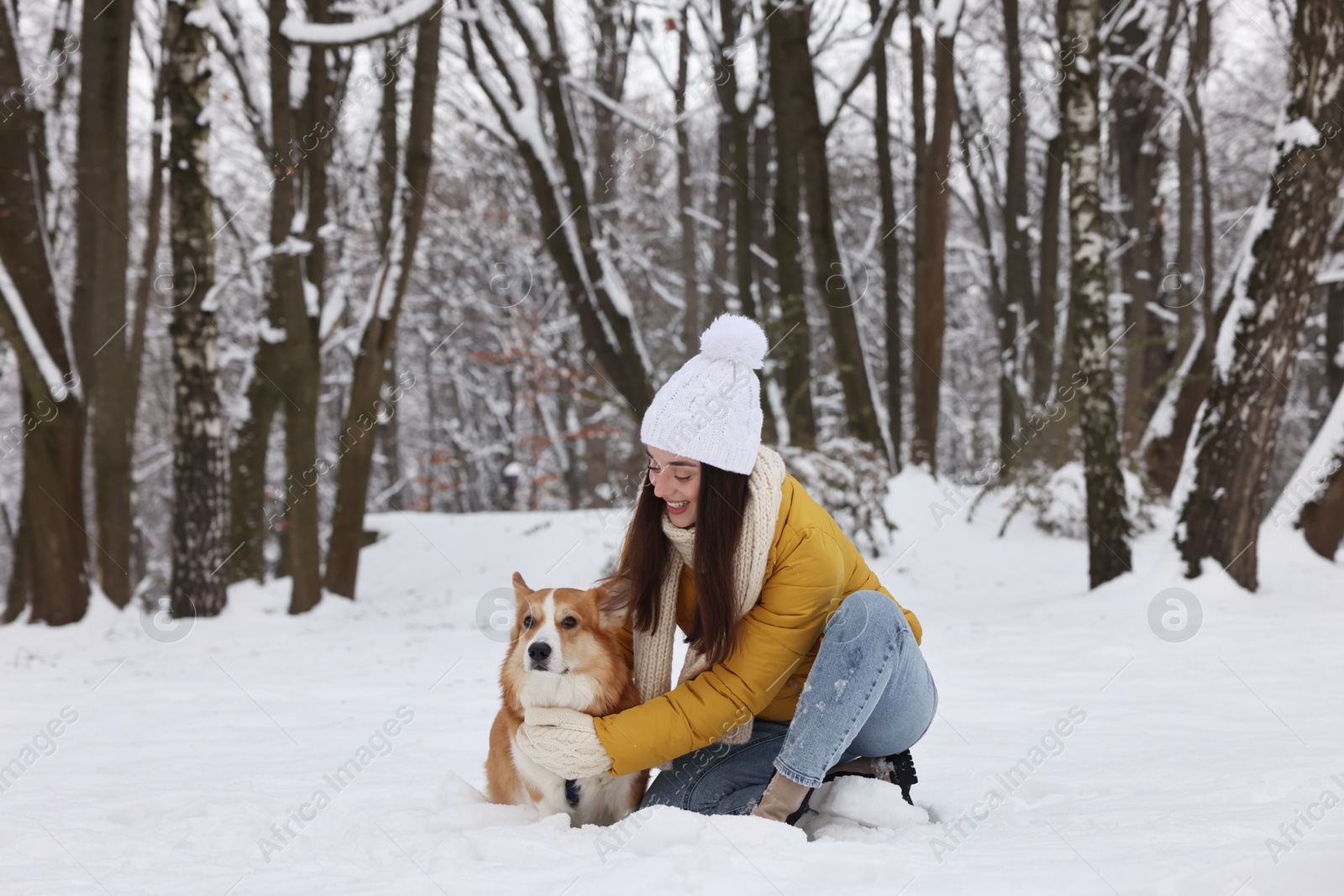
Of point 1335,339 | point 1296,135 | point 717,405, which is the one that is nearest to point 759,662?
point 717,405

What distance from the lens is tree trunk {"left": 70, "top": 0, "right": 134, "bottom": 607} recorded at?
7.52m

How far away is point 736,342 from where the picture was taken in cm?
265

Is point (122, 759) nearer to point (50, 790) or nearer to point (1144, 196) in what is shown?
point (50, 790)

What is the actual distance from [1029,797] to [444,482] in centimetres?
2001

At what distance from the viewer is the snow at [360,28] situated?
23.7ft

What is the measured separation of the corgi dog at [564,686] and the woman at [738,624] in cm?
8

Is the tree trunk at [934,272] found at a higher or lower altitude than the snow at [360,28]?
lower

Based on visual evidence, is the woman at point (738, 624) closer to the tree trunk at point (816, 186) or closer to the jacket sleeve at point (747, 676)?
the jacket sleeve at point (747, 676)

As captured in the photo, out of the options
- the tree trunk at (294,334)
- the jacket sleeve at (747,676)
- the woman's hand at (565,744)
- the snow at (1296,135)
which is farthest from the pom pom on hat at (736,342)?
the tree trunk at (294,334)

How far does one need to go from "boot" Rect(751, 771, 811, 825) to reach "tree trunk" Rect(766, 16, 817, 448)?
21.7ft

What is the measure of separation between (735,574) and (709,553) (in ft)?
0.29

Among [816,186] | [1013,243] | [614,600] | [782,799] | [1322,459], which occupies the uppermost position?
[816,186]

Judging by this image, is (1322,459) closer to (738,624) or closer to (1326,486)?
(1326,486)

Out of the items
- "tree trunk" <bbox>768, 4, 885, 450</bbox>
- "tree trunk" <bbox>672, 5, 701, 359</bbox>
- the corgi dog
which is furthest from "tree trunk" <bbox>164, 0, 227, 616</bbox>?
"tree trunk" <bbox>672, 5, 701, 359</bbox>
